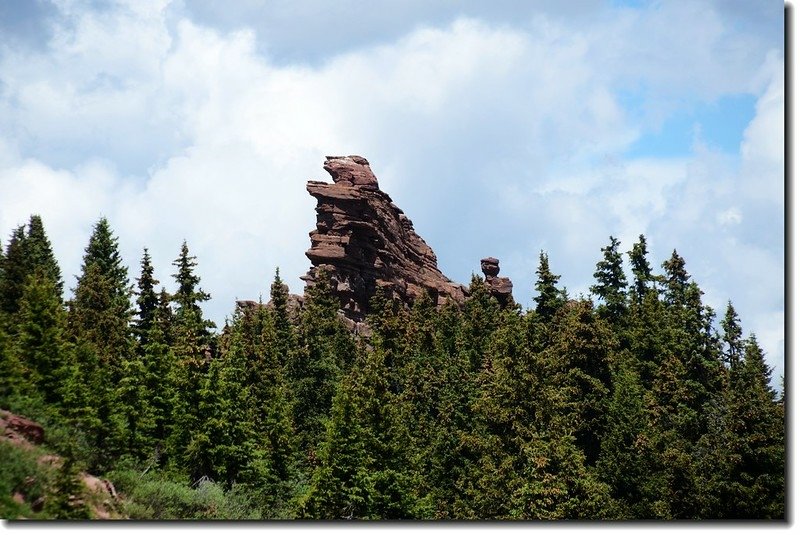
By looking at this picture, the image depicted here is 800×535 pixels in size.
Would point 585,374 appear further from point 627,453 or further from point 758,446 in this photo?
point 758,446

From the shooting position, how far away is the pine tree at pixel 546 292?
173ft

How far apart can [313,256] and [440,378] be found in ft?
119

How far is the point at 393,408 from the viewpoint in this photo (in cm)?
3516

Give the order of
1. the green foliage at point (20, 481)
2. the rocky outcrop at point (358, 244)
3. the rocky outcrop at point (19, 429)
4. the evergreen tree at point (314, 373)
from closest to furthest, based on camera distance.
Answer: the green foliage at point (20, 481)
the rocky outcrop at point (19, 429)
the evergreen tree at point (314, 373)
the rocky outcrop at point (358, 244)

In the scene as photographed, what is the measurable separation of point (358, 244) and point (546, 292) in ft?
103

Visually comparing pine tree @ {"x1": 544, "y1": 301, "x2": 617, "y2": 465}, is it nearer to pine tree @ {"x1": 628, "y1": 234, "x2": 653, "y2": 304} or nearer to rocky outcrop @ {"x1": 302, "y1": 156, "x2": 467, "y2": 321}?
pine tree @ {"x1": 628, "y1": 234, "x2": 653, "y2": 304}

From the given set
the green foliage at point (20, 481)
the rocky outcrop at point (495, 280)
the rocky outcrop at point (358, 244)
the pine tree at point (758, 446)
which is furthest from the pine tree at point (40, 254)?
the rocky outcrop at point (495, 280)

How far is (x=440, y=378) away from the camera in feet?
152

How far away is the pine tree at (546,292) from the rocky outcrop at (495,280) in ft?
112

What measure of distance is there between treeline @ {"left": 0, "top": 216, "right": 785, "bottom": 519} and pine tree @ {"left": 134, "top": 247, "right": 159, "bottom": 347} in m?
0.10

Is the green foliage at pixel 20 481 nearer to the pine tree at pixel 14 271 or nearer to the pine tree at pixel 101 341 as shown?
the pine tree at pixel 101 341

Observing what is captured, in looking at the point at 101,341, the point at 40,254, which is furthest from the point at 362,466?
the point at 40,254

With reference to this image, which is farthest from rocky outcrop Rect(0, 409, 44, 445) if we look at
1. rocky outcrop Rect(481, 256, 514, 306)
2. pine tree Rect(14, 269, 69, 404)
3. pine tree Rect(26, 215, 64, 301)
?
rocky outcrop Rect(481, 256, 514, 306)

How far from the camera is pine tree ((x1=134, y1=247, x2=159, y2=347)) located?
44.2 meters
